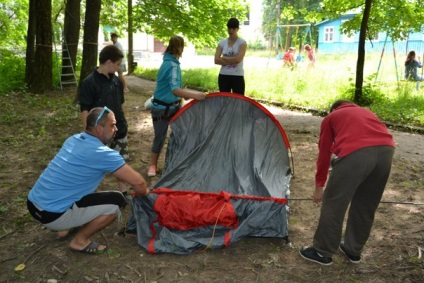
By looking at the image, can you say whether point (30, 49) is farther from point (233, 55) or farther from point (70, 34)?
point (233, 55)

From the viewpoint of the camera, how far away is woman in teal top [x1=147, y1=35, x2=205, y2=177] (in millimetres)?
4457

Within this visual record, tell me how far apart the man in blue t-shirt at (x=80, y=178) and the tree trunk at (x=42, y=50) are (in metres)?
8.19

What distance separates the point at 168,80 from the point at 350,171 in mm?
2519

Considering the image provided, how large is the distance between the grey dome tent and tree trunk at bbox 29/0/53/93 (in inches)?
283

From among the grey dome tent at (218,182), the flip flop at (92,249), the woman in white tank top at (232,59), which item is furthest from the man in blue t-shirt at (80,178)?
the woman in white tank top at (232,59)

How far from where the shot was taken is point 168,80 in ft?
15.0

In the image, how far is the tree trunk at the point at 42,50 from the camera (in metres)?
9.97

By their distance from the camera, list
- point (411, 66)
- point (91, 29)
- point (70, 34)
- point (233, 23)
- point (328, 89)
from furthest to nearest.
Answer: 1. point (411, 66)
2. point (70, 34)
3. point (328, 89)
4. point (91, 29)
5. point (233, 23)

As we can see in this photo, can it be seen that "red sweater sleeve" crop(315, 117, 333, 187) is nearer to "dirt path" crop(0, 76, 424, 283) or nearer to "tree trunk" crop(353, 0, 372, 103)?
"dirt path" crop(0, 76, 424, 283)

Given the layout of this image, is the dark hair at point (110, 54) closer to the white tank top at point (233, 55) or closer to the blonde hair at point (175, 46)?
the blonde hair at point (175, 46)

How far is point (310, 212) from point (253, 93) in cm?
720

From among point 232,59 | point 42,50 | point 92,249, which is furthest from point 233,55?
point 42,50

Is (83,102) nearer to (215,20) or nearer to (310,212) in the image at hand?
(310,212)

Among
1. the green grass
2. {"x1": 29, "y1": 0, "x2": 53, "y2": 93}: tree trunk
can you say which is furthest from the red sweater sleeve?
{"x1": 29, "y1": 0, "x2": 53, "y2": 93}: tree trunk
